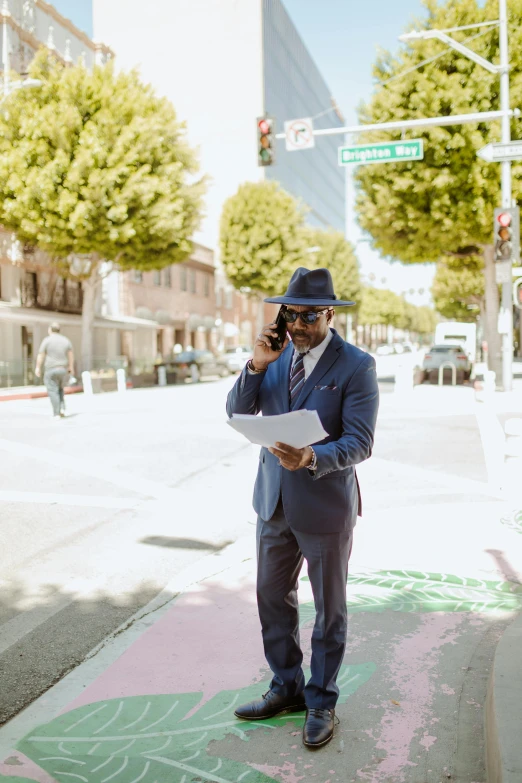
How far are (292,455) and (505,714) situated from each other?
1252mm

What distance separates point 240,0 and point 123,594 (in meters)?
82.0

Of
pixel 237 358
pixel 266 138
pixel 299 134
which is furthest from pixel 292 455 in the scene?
pixel 237 358

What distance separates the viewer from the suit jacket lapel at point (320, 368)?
2951 mm

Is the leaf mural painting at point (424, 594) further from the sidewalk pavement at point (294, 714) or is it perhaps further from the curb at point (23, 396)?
the curb at point (23, 396)

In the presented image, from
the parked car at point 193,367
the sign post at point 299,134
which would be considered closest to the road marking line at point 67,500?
the sign post at point 299,134

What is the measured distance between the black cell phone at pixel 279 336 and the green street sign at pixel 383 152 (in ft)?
44.2

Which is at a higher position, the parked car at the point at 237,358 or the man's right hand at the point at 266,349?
the man's right hand at the point at 266,349

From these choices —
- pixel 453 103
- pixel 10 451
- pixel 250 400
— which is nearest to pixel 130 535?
pixel 250 400

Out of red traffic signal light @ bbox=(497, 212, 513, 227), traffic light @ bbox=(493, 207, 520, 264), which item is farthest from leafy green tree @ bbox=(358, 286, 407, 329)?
red traffic signal light @ bbox=(497, 212, 513, 227)

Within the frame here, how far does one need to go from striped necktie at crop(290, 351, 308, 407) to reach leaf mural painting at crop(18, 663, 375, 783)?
1330 mm

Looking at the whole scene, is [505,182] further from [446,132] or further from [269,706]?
[269,706]

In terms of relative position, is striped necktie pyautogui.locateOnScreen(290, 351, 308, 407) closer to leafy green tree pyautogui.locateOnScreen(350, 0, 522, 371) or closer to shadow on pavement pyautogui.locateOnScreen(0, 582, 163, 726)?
shadow on pavement pyautogui.locateOnScreen(0, 582, 163, 726)

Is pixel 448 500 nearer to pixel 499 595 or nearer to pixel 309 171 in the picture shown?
pixel 499 595

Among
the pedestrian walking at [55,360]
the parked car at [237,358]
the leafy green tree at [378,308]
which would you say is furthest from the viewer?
the leafy green tree at [378,308]
